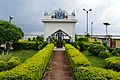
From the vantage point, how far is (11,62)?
1441 centimetres

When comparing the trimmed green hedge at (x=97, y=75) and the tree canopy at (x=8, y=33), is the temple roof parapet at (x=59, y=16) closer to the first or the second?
the tree canopy at (x=8, y=33)

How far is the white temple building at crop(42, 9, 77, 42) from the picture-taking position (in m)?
35.4

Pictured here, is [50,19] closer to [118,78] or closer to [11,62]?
[11,62]

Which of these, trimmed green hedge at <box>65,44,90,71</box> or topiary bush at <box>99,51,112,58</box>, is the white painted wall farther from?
trimmed green hedge at <box>65,44,90,71</box>

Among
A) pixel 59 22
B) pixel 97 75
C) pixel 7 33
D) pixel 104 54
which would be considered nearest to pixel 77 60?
pixel 97 75

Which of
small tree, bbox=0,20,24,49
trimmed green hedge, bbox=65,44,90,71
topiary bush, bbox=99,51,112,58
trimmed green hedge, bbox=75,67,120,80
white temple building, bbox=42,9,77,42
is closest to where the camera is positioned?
trimmed green hedge, bbox=75,67,120,80

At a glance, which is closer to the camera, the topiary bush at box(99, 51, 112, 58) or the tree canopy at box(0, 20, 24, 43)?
the topiary bush at box(99, 51, 112, 58)

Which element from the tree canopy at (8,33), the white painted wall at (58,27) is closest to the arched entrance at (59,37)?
the white painted wall at (58,27)

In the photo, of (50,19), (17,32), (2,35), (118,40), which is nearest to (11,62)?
(2,35)

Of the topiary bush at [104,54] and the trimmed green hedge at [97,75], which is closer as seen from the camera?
the trimmed green hedge at [97,75]

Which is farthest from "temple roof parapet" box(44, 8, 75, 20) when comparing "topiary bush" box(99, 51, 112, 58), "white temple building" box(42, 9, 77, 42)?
"topiary bush" box(99, 51, 112, 58)

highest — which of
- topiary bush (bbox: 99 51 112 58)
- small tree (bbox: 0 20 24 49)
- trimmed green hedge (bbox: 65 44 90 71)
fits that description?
small tree (bbox: 0 20 24 49)

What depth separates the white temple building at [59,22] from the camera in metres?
35.4

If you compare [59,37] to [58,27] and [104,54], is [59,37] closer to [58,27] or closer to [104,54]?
[58,27]
